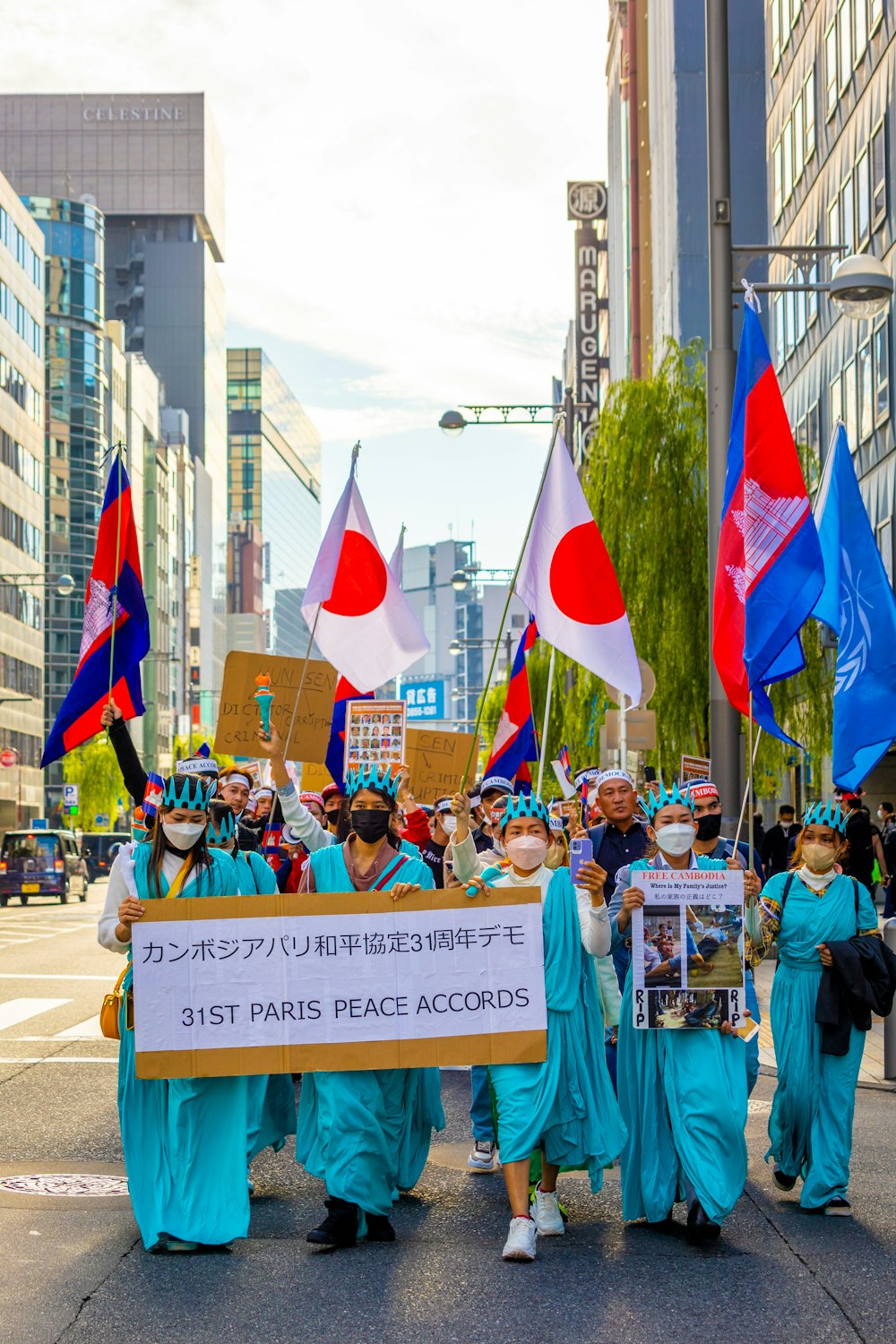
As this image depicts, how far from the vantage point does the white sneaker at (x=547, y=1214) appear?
7418 millimetres

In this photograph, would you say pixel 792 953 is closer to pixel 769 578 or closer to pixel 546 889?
pixel 546 889

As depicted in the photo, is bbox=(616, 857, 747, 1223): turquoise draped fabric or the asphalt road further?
bbox=(616, 857, 747, 1223): turquoise draped fabric

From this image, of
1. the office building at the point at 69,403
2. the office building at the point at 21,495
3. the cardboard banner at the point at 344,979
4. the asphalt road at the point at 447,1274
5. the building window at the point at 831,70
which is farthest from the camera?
the office building at the point at 69,403

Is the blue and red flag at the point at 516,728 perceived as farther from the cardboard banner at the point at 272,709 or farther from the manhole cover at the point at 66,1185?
the manhole cover at the point at 66,1185

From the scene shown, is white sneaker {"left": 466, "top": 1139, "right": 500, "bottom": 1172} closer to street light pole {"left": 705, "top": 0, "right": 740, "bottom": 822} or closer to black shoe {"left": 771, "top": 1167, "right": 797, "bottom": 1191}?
black shoe {"left": 771, "top": 1167, "right": 797, "bottom": 1191}

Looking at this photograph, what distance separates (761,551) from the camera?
9836 millimetres

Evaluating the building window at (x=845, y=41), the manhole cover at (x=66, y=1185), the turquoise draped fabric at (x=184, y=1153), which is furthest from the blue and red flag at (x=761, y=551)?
the building window at (x=845, y=41)

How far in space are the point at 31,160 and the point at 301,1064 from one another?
17574 centimetres

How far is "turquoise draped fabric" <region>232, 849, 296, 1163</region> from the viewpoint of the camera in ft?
25.3

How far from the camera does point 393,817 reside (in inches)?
308

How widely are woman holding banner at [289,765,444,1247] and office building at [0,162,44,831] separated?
67.1 metres

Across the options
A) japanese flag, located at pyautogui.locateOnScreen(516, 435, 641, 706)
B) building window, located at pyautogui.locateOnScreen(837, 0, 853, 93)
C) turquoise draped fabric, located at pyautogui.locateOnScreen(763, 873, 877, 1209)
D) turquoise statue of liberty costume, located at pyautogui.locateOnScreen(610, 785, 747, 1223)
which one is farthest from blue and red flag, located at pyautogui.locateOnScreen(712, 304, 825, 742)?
building window, located at pyautogui.locateOnScreen(837, 0, 853, 93)

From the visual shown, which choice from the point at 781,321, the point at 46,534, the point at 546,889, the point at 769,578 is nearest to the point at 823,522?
the point at 769,578

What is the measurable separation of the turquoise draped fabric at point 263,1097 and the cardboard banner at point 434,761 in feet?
24.3
